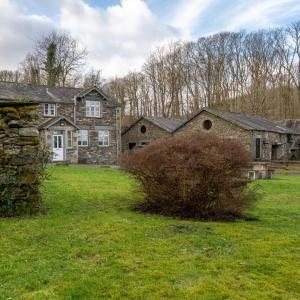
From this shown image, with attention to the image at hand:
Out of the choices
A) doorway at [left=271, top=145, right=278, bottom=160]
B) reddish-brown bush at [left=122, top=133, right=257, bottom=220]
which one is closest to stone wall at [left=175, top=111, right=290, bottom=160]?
doorway at [left=271, top=145, right=278, bottom=160]

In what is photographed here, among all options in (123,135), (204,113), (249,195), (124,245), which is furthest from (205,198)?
(123,135)

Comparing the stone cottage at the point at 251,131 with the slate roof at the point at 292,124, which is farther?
the slate roof at the point at 292,124

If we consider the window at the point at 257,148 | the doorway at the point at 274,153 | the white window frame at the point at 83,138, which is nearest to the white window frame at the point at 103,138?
the white window frame at the point at 83,138

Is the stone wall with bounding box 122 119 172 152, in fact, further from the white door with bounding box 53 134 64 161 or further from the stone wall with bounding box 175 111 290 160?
the white door with bounding box 53 134 64 161

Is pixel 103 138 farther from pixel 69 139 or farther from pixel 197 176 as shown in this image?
pixel 197 176

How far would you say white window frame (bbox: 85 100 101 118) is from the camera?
33.8m

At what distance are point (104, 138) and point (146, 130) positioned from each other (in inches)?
261

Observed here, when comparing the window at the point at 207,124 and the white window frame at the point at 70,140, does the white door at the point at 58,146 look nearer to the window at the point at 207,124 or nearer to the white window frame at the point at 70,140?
the white window frame at the point at 70,140

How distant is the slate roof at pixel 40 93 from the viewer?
29564 mm

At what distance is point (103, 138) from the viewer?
34844 mm

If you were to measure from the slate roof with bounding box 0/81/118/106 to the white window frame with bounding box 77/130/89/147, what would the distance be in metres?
2.87

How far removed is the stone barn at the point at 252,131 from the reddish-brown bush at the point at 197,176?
21951 mm

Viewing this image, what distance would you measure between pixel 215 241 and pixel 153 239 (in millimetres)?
1019

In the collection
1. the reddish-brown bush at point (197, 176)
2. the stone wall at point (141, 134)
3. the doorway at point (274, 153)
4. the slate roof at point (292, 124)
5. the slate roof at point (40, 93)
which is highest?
the slate roof at point (40, 93)
